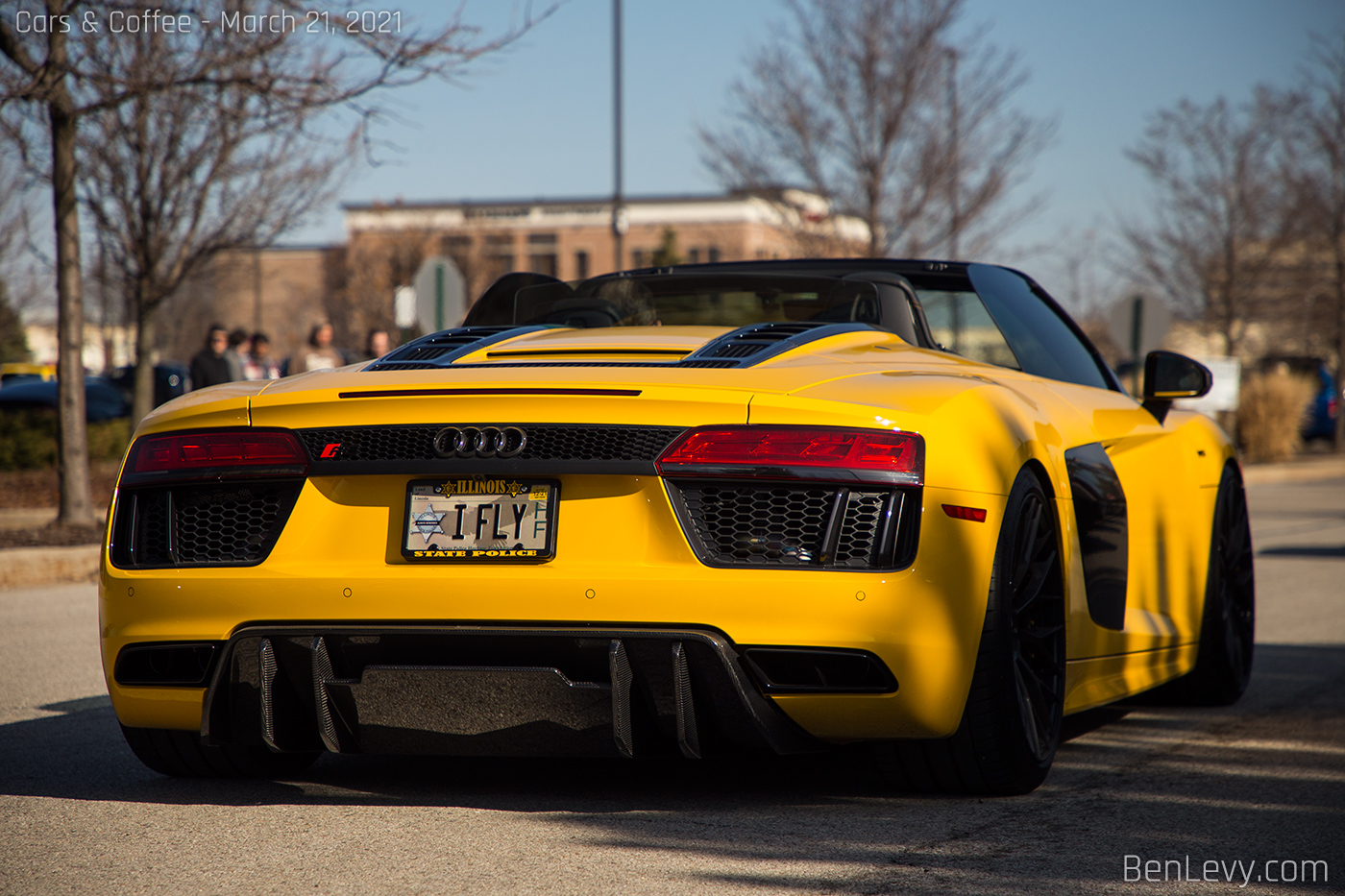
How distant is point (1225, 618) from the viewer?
5.48m

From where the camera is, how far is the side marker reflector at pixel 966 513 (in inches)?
132

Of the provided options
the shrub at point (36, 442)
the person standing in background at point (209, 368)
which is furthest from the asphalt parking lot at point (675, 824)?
the shrub at point (36, 442)

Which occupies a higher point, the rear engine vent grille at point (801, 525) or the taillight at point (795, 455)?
the taillight at point (795, 455)

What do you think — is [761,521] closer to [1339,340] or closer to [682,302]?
[682,302]

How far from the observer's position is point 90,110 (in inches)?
425

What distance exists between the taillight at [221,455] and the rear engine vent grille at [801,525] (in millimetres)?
905

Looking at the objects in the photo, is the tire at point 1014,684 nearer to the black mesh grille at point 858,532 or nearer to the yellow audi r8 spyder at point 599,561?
the yellow audi r8 spyder at point 599,561

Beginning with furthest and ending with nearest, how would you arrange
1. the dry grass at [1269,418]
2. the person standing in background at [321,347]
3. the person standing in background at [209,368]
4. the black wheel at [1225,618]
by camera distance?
the dry grass at [1269,418]
the person standing in background at [321,347]
the person standing in background at [209,368]
the black wheel at [1225,618]

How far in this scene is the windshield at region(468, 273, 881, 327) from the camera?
4.66m

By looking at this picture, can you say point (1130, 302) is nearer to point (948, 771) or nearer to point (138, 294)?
point (138, 294)

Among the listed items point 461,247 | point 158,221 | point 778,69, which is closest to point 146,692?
point 158,221

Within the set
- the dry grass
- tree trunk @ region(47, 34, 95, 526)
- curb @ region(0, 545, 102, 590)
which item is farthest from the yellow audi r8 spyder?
the dry grass

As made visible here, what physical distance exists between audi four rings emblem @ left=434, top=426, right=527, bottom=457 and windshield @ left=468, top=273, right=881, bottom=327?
4.83ft

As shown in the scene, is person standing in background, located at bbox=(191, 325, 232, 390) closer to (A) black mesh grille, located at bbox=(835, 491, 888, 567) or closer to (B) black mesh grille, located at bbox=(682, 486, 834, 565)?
(B) black mesh grille, located at bbox=(682, 486, 834, 565)
